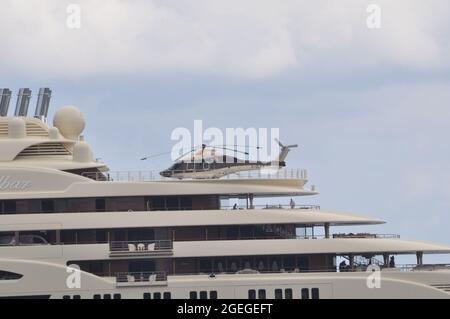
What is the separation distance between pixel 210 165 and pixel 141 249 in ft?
18.1

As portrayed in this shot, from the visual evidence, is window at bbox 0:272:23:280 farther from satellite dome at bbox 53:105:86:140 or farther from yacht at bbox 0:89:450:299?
satellite dome at bbox 53:105:86:140

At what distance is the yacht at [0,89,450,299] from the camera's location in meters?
83.6

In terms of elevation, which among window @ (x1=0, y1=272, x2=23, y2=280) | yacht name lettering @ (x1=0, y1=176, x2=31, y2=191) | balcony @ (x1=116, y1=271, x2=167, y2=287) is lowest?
balcony @ (x1=116, y1=271, x2=167, y2=287)

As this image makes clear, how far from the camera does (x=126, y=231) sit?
85.3 m

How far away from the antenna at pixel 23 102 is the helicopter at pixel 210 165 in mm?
8931

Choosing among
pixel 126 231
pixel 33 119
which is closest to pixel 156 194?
pixel 126 231

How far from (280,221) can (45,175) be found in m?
10.2

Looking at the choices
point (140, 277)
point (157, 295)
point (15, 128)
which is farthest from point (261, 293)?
point (15, 128)

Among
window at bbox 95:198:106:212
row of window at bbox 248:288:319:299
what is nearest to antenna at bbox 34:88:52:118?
window at bbox 95:198:106:212

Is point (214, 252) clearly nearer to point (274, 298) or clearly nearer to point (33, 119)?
point (274, 298)

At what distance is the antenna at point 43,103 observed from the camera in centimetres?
9412

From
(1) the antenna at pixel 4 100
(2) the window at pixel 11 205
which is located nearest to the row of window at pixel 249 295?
(2) the window at pixel 11 205

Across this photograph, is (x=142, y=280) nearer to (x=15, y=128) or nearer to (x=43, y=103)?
(x=15, y=128)

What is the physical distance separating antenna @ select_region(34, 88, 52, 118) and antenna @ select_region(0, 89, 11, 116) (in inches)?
66.8
